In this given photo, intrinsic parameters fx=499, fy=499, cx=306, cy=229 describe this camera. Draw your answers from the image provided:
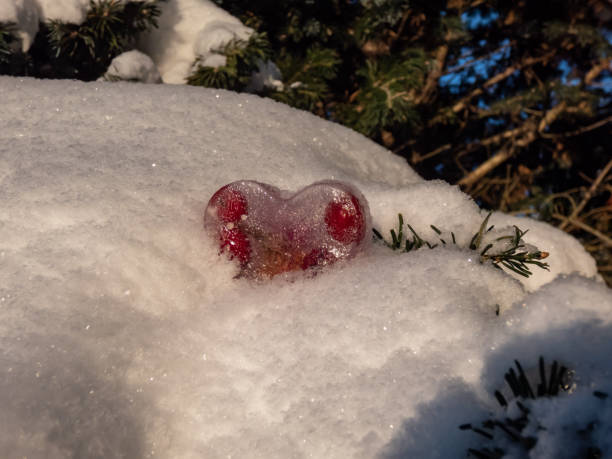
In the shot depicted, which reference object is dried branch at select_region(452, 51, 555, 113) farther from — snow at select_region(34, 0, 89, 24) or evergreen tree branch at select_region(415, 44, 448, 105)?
snow at select_region(34, 0, 89, 24)

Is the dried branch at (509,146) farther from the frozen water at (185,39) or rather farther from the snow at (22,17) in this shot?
the snow at (22,17)

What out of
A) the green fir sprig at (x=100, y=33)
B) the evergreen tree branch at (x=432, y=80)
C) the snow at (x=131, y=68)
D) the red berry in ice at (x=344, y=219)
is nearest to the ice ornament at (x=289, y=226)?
the red berry in ice at (x=344, y=219)

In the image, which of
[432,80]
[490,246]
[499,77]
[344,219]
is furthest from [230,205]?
[499,77]

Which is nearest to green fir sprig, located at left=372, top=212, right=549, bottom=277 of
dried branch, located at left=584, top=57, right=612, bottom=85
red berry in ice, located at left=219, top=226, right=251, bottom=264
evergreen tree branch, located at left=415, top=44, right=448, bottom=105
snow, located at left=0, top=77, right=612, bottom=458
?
snow, located at left=0, top=77, right=612, bottom=458

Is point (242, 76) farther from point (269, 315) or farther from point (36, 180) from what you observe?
point (269, 315)

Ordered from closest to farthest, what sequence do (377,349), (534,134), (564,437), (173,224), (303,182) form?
(564,437) → (377,349) → (173,224) → (303,182) → (534,134)

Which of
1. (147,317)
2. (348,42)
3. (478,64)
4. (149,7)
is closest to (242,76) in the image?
(149,7)
